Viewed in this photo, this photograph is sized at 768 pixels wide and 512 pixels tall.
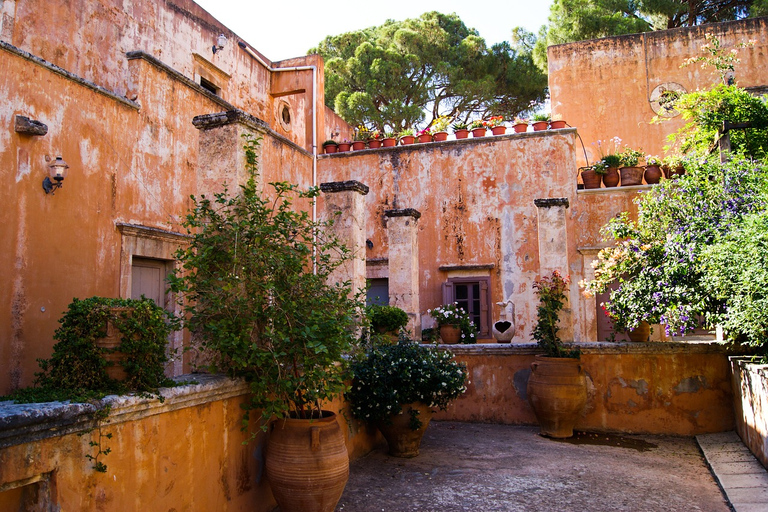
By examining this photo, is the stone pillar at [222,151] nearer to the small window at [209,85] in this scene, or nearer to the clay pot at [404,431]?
the clay pot at [404,431]

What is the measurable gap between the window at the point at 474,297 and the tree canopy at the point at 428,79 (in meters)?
8.28

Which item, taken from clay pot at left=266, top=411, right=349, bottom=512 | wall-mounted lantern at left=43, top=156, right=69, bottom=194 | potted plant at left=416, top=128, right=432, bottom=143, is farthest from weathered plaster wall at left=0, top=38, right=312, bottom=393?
potted plant at left=416, top=128, right=432, bottom=143

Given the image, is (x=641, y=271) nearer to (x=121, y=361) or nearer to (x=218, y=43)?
(x=121, y=361)

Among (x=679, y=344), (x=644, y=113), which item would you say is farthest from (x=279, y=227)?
(x=644, y=113)

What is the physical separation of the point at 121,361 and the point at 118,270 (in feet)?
16.7

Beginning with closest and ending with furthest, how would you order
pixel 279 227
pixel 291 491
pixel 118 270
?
pixel 291 491 < pixel 279 227 < pixel 118 270

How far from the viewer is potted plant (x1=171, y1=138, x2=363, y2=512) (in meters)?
3.93

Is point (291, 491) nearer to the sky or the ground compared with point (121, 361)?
nearer to the ground

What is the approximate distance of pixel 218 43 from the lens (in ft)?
40.3

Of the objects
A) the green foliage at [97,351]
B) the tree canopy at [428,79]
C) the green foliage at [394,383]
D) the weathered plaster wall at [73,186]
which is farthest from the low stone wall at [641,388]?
the tree canopy at [428,79]

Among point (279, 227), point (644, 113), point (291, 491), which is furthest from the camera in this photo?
point (644, 113)

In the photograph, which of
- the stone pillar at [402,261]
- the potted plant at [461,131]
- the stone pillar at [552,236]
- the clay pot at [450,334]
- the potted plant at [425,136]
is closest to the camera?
the stone pillar at [552,236]

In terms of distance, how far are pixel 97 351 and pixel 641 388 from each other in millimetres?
6410

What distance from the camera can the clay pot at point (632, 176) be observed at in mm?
12117
